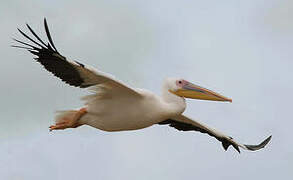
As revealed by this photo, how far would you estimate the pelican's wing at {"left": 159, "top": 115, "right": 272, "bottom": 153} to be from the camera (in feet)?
66.0

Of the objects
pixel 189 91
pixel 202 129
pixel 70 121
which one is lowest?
pixel 70 121

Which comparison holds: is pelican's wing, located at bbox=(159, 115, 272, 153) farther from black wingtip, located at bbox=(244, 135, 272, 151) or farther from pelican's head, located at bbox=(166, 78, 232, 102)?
pelican's head, located at bbox=(166, 78, 232, 102)

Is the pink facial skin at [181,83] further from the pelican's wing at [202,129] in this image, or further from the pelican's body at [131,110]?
the pelican's wing at [202,129]

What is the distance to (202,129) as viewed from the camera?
20.5m

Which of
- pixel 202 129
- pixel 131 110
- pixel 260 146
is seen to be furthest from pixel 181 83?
pixel 260 146

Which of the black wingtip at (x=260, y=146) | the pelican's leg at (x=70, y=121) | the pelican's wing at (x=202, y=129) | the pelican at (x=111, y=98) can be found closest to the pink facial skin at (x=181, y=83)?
the pelican at (x=111, y=98)

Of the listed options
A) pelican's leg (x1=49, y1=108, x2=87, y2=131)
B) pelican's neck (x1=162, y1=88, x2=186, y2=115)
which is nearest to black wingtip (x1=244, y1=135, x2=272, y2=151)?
pelican's neck (x1=162, y1=88, x2=186, y2=115)

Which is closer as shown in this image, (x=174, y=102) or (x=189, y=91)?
(x=174, y=102)

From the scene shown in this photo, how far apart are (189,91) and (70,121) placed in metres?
2.57

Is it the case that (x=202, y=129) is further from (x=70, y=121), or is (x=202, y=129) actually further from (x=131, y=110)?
(x=70, y=121)

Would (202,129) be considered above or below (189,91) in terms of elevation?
below

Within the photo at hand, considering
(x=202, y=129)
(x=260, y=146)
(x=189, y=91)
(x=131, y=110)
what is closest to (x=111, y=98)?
(x=131, y=110)

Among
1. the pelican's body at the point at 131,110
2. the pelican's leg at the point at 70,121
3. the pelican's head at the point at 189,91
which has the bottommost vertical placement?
the pelican's leg at the point at 70,121

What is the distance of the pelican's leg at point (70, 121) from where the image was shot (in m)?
17.9
